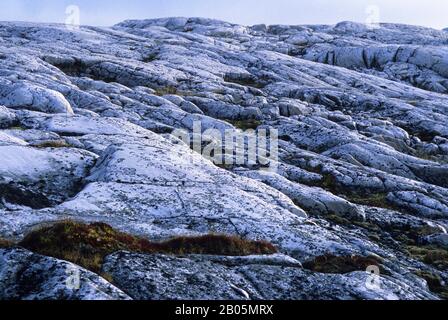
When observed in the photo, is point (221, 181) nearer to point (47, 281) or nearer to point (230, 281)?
point (230, 281)

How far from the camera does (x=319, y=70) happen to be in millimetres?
91188

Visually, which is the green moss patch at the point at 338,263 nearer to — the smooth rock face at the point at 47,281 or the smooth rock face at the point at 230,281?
the smooth rock face at the point at 230,281

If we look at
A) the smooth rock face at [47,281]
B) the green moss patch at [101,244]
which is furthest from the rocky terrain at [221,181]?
the green moss patch at [101,244]

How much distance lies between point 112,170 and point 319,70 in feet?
242

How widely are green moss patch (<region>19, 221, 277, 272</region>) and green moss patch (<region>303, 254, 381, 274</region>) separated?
1842 millimetres

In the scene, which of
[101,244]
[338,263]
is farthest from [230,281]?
[338,263]

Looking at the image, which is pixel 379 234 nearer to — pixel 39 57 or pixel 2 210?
pixel 2 210

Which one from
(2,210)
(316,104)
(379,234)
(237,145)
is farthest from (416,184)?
(316,104)

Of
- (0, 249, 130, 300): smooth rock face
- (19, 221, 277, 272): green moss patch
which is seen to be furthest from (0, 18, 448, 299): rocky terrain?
(19, 221, 277, 272): green moss patch

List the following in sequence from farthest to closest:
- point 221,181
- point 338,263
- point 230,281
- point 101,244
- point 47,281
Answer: point 221,181 < point 338,263 < point 101,244 < point 230,281 < point 47,281

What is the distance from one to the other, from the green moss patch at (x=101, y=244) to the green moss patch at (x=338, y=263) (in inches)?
72.5

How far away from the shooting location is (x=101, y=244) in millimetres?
16203

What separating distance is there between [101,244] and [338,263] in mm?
9765

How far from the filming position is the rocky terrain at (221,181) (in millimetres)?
15344
